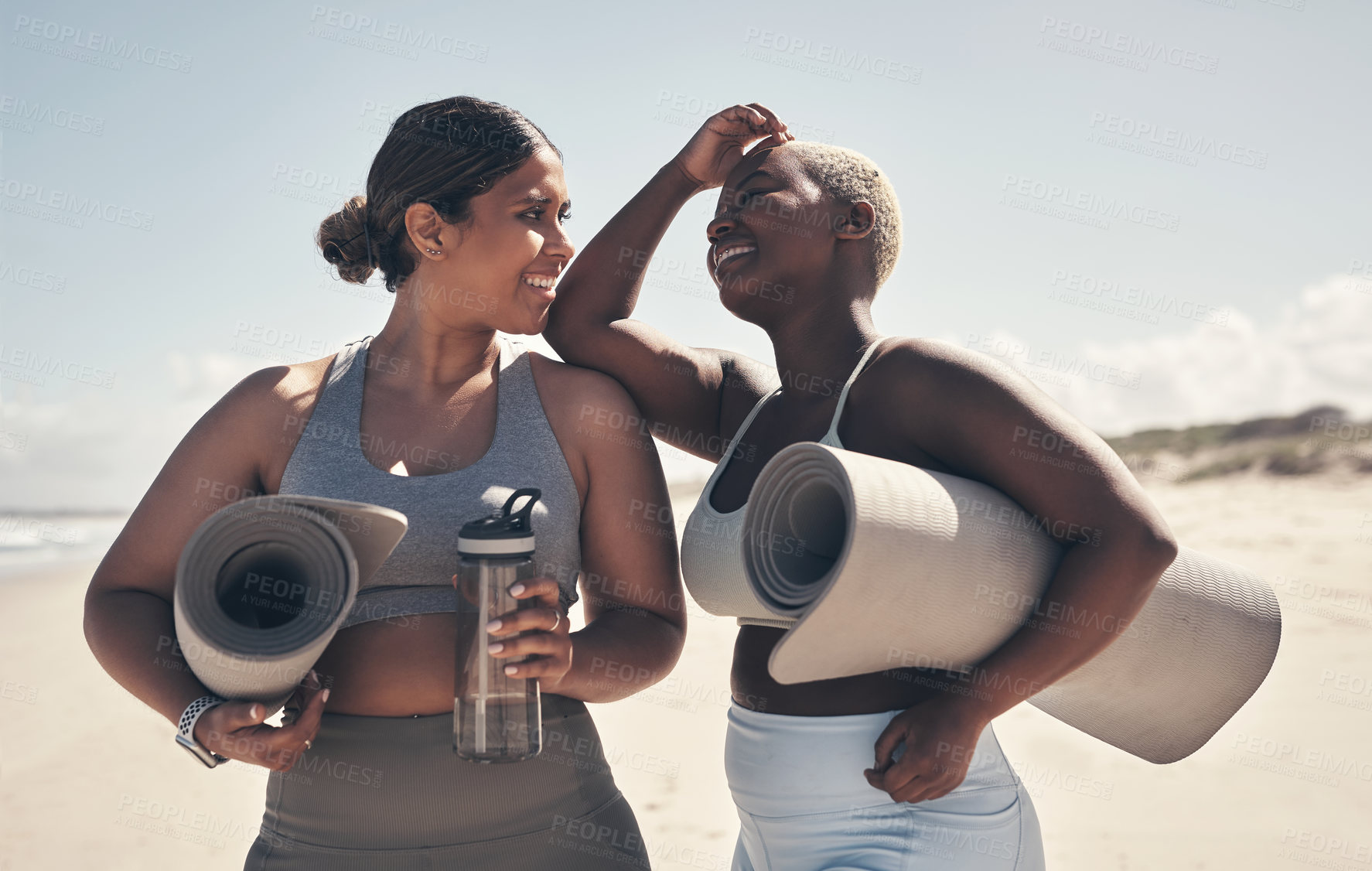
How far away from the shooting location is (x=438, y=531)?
6.95 feet

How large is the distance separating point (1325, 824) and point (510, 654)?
5756 mm

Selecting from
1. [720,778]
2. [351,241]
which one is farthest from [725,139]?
[720,778]

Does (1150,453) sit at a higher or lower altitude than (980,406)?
lower

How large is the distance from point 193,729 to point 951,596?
1445mm

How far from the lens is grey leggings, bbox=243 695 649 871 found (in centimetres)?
201

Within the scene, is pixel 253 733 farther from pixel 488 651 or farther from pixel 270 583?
pixel 488 651

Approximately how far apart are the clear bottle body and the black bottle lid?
0.02 metres

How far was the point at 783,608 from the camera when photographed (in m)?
1.74

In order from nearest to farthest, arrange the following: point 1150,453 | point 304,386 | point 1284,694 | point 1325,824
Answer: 1. point 304,386
2. point 1325,824
3. point 1284,694
4. point 1150,453

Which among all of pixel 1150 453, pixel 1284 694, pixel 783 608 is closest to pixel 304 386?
pixel 783 608

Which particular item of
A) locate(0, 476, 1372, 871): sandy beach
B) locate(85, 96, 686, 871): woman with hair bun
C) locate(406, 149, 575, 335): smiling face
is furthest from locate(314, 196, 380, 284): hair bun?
locate(0, 476, 1372, 871): sandy beach

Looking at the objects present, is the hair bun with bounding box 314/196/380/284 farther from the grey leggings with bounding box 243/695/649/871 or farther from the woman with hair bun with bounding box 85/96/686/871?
the grey leggings with bounding box 243/695/649/871

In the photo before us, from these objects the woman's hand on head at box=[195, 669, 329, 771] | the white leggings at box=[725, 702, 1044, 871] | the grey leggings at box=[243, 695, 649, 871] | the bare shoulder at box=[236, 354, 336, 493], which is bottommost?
the grey leggings at box=[243, 695, 649, 871]

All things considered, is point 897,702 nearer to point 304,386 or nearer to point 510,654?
point 510,654
